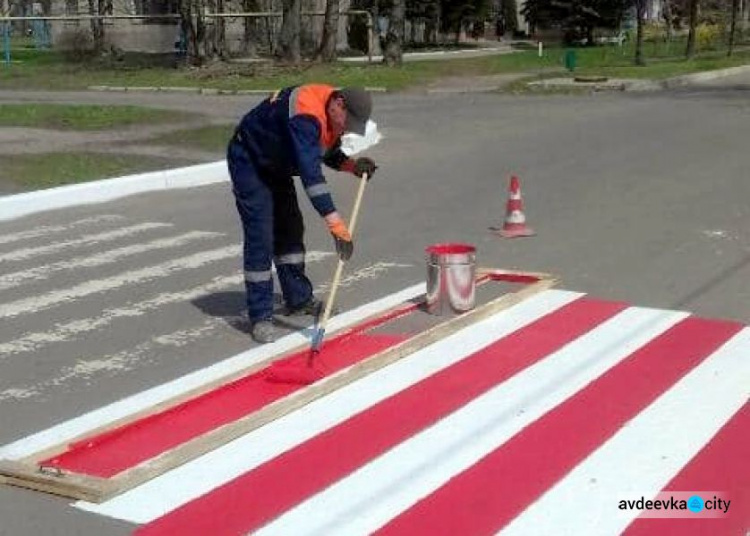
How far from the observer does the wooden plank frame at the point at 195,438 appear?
14.9ft

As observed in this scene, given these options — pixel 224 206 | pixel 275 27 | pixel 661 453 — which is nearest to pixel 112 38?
pixel 275 27

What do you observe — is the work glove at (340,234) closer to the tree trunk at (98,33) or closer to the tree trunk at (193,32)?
the tree trunk at (193,32)

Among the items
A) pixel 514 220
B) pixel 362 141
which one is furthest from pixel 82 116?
pixel 514 220

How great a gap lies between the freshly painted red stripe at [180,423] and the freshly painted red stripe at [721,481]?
206 cm

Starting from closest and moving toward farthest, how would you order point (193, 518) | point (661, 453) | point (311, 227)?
point (193, 518) → point (661, 453) → point (311, 227)

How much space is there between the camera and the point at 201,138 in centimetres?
1753

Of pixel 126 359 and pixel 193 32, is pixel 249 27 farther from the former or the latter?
pixel 126 359

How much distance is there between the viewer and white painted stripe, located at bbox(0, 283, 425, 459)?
5.16 meters

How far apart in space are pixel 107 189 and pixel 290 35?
72.6ft

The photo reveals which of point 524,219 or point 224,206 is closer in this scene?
point 524,219

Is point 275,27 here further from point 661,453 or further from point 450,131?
point 661,453

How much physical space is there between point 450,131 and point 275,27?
28345 mm

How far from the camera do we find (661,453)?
15.8 ft

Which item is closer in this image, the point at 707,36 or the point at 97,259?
the point at 97,259
